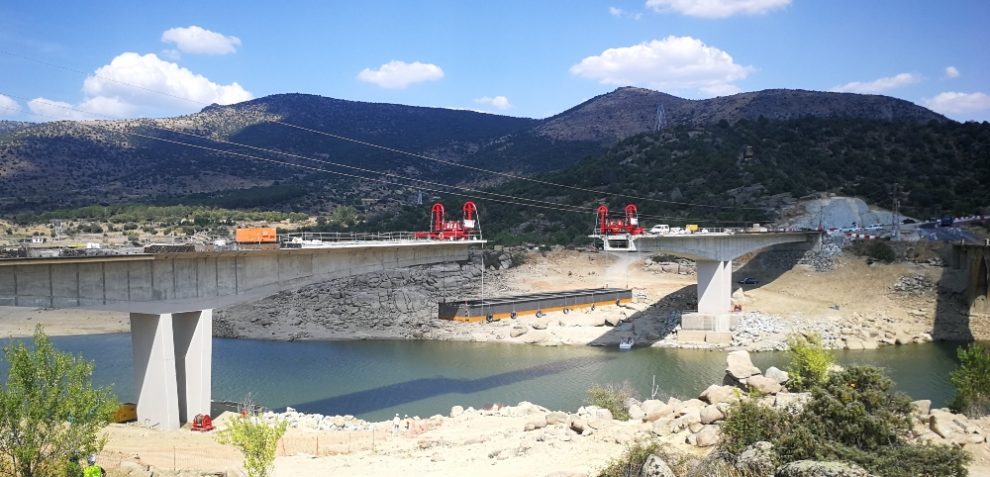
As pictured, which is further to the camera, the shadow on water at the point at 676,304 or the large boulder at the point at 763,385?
the shadow on water at the point at 676,304

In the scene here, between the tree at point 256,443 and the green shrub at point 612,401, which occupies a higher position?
the tree at point 256,443

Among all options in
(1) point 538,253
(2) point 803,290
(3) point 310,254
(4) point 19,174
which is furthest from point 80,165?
(2) point 803,290

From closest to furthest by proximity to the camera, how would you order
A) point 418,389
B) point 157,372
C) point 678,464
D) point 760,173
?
1. point 678,464
2. point 157,372
3. point 418,389
4. point 760,173

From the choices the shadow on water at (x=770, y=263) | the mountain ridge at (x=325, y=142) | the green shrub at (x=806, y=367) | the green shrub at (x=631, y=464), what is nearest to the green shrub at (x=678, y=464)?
the green shrub at (x=631, y=464)

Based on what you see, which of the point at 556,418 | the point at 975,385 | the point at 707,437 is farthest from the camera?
the point at 556,418

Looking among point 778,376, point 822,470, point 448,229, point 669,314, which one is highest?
point 448,229

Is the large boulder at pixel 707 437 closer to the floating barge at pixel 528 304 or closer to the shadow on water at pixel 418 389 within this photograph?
the shadow on water at pixel 418 389

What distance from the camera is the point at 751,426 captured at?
16984 mm

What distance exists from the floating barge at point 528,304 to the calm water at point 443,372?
2.17 metres

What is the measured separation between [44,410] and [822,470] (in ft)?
48.6

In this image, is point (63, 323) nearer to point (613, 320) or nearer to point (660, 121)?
point (613, 320)

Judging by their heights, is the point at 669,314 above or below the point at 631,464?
below

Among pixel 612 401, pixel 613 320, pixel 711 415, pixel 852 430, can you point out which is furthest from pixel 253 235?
pixel 613 320

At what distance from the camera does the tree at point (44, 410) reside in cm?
1422
